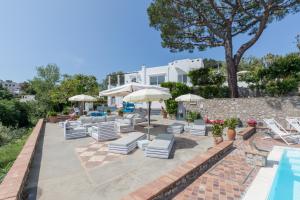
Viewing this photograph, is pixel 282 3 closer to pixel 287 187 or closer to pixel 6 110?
pixel 287 187

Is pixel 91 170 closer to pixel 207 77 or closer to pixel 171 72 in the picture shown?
pixel 207 77

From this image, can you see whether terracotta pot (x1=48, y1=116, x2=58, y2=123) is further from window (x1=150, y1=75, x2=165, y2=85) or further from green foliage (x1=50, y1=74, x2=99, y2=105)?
window (x1=150, y1=75, x2=165, y2=85)

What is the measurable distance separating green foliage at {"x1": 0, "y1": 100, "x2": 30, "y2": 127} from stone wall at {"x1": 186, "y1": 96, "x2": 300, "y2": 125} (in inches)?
630

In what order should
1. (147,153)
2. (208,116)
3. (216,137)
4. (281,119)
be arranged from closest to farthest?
(147,153), (216,137), (281,119), (208,116)

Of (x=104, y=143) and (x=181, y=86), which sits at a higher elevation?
(x=181, y=86)

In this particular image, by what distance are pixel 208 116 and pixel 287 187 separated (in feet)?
32.7

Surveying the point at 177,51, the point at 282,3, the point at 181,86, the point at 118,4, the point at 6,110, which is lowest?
the point at 6,110

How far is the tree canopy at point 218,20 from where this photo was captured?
12.0 meters

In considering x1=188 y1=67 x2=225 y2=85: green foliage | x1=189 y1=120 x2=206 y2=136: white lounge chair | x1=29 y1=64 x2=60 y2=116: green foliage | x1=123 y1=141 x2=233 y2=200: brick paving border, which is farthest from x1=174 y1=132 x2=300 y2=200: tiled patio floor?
x1=29 y1=64 x2=60 y2=116: green foliage

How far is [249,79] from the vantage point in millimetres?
13523

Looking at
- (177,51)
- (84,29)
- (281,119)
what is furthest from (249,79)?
(84,29)

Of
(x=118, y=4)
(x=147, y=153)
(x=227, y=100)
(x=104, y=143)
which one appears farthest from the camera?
(x=118, y=4)

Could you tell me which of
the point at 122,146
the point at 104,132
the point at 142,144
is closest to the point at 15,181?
the point at 122,146

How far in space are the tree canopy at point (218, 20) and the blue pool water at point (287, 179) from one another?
861 centimetres
